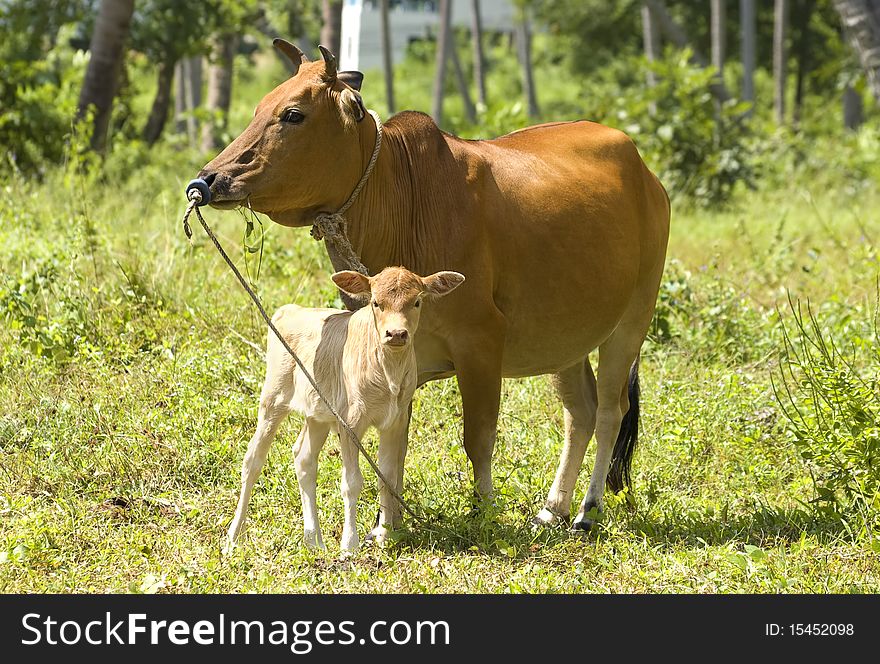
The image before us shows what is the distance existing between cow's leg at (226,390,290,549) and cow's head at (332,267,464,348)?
65 cm

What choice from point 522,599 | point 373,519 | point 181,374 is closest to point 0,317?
point 181,374

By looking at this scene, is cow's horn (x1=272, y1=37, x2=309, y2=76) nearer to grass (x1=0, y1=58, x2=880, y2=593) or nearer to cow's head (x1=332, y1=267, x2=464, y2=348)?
cow's head (x1=332, y1=267, x2=464, y2=348)

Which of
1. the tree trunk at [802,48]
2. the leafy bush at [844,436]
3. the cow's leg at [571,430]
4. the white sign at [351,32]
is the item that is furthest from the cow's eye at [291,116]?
the tree trunk at [802,48]

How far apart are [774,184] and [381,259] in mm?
11902

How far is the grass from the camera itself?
505cm

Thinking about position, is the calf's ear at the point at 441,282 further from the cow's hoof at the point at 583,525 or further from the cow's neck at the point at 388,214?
the cow's hoof at the point at 583,525

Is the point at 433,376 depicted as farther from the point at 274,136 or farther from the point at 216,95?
the point at 216,95

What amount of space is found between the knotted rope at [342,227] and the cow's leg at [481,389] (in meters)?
0.59

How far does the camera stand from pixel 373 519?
5664 mm

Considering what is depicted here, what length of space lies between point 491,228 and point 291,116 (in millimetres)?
1096

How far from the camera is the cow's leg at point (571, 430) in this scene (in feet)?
19.9

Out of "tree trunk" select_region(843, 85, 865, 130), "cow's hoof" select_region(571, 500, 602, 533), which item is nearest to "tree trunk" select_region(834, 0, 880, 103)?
"cow's hoof" select_region(571, 500, 602, 533)

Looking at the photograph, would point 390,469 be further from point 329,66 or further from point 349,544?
point 329,66

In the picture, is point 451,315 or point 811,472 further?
point 811,472
